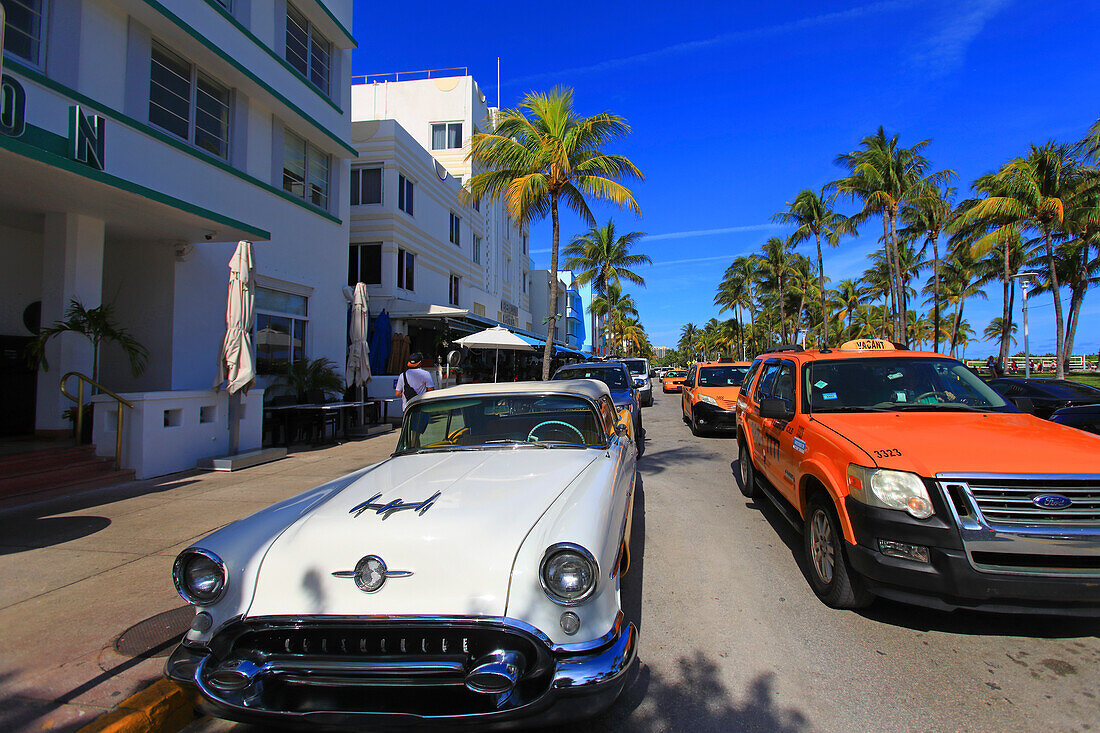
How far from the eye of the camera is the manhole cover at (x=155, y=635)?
9.61 feet

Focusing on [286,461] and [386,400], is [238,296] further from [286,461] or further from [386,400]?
[386,400]

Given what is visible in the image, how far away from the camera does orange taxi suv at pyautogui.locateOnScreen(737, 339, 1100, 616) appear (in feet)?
8.98

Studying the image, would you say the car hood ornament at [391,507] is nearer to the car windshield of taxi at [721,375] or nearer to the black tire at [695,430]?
the black tire at [695,430]

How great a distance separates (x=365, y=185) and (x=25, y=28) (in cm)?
1072

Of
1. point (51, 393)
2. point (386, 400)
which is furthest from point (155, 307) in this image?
point (386, 400)

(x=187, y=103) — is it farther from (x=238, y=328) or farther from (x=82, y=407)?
(x=82, y=407)

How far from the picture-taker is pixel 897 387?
4.47m

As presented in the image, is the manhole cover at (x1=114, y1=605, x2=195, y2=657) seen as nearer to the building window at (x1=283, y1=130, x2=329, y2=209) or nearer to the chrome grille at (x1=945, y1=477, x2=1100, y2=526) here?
the chrome grille at (x1=945, y1=477, x2=1100, y2=526)

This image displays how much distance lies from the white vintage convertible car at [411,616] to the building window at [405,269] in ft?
55.7

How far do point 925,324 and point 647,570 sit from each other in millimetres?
74957

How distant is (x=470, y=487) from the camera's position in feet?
9.27

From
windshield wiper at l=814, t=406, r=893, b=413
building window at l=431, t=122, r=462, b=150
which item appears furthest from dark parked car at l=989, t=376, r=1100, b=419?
building window at l=431, t=122, r=462, b=150

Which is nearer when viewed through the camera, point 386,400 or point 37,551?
point 37,551

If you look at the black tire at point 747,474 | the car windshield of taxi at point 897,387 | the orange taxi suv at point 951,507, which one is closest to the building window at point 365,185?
the black tire at point 747,474
